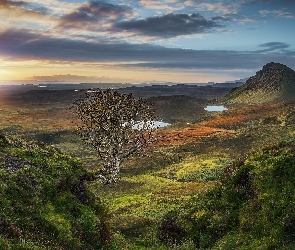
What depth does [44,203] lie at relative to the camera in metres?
19.3

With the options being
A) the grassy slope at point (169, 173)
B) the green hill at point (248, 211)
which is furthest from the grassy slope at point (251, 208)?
the grassy slope at point (169, 173)

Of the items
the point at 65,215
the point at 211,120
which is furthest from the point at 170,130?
the point at 65,215

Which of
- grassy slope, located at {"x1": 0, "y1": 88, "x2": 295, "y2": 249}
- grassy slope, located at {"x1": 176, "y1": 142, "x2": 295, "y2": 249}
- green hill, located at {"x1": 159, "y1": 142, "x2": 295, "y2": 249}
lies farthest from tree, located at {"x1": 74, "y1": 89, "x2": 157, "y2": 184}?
grassy slope, located at {"x1": 176, "y1": 142, "x2": 295, "y2": 249}

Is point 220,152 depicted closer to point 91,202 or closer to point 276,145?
point 276,145

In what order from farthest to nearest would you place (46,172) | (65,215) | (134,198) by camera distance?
1. (134,198)
2. (46,172)
3. (65,215)

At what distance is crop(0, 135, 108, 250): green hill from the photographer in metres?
16.3

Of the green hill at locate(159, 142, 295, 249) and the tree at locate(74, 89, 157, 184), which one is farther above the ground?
the tree at locate(74, 89, 157, 184)

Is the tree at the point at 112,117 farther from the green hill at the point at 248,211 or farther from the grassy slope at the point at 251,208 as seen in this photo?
the grassy slope at the point at 251,208

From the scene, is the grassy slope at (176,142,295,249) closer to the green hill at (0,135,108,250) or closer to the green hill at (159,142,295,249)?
the green hill at (159,142,295,249)

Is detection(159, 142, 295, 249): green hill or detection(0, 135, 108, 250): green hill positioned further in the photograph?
detection(159, 142, 295, 249): green hill

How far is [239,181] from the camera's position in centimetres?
2592

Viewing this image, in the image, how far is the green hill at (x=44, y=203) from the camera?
16.3 metres

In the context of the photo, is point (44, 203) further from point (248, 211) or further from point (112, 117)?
point (112, 117)

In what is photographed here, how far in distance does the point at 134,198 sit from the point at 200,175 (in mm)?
17877
